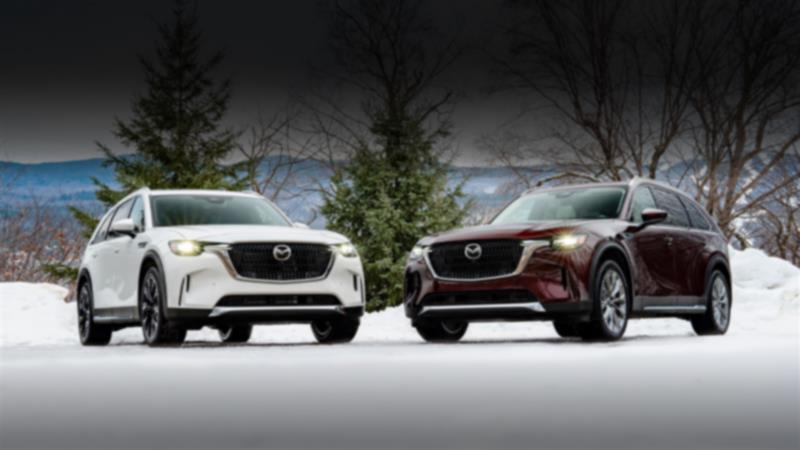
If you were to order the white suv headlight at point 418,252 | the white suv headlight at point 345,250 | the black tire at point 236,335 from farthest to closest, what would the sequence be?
1. the black tire at point 236,335
2. the white suv headlight at point 418,252
3. the white suv headlight at point 345,250

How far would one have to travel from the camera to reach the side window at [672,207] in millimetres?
14727

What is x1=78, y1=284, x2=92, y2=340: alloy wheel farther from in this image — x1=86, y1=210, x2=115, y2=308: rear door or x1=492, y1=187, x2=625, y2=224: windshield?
x1=492, y1=187, x2=625, y2=224: windshield

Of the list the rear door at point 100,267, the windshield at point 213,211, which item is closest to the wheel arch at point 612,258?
the windshield at point 213,211

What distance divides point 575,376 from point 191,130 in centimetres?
2606

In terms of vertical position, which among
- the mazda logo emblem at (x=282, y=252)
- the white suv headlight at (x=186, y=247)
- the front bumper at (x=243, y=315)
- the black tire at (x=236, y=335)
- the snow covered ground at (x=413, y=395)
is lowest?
the black tire at (x=236, y=335)

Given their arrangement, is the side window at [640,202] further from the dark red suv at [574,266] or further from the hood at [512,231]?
the hood at [512,231]

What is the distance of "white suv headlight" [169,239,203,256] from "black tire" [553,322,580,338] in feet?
13.0

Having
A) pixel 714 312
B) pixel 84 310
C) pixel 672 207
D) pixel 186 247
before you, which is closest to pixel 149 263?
pixel 186 247

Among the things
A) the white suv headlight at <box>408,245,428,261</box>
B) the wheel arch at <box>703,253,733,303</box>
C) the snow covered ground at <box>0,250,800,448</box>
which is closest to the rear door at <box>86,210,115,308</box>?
the snow covered ground at <box>0,250,800,448</box>

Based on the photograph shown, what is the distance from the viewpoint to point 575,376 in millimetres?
9086

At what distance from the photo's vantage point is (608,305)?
12805 mm

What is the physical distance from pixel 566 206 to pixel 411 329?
3947 millimetres

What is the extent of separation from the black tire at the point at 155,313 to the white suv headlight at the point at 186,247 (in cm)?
30

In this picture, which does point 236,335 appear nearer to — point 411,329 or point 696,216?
point 411,329
